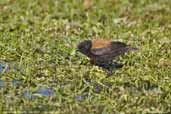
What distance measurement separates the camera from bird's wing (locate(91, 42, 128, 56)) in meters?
10.1

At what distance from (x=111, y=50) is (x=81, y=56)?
3.54 ft

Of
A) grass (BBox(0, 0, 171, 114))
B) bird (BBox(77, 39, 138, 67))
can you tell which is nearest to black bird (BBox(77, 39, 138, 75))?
bird (BBox(77, 39, 138, 67))

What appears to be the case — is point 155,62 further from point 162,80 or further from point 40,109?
point 40,109

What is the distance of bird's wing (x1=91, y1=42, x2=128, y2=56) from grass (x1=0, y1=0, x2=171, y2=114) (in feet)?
0.91

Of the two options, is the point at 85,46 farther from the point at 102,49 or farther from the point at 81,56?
the point at 81,56

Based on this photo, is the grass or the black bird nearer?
the grass

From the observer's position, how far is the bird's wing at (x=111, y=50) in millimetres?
10070

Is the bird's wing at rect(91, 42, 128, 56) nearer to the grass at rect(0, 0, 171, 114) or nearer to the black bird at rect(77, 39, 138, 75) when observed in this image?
the black bird at rect(77, 39, 138, 75)

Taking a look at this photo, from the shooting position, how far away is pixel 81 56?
11.1 m

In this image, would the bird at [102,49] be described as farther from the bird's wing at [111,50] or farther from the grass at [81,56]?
the grass at [81,56]

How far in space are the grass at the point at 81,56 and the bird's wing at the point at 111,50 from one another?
0.28 meters

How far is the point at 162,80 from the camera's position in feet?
31.7

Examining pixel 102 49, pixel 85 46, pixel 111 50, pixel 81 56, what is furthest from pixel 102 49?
pixel 81 56

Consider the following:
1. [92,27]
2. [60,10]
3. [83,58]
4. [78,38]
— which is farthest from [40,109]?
[60,10]
